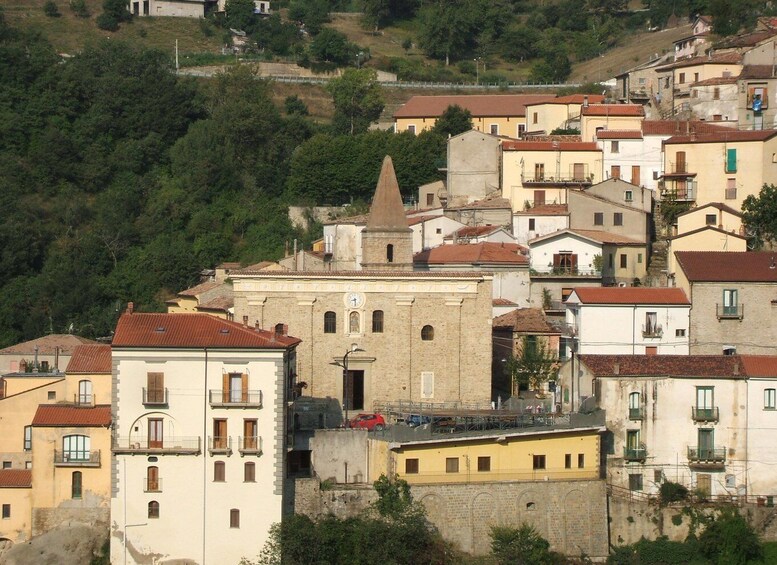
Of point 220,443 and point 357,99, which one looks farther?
point 357,99

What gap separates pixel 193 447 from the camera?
2110 inches

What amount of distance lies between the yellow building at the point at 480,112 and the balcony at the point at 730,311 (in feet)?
123

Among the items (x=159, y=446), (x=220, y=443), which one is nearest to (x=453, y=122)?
(x=220, y=443)

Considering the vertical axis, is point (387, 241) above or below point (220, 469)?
above

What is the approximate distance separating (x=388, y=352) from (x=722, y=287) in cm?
1161

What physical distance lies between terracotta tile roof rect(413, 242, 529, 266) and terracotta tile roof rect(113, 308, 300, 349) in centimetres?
1856

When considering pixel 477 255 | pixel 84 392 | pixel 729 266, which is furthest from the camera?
pixel 477 255

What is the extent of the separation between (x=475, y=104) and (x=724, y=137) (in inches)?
1087

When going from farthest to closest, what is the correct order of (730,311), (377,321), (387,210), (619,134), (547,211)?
(619,134), (547,211), (387,210), (730,311), (377,321)

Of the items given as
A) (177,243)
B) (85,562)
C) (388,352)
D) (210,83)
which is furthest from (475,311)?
(210,83)

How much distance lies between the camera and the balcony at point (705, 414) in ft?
189

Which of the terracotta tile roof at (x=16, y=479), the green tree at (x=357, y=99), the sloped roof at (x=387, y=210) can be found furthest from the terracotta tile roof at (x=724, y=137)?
the terracotta tile roof at (x=16, y=479)

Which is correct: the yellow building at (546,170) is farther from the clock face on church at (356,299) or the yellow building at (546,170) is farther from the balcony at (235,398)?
the balcony at (235,398)

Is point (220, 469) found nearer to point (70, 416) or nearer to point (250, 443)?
point (250, 443)
